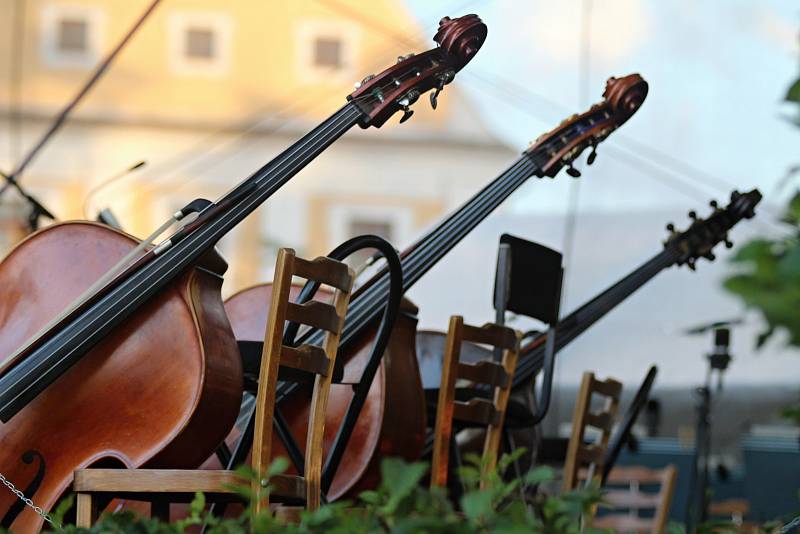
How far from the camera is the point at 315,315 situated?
258cm

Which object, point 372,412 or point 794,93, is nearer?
point 372,412

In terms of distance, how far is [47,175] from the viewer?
17.3 m

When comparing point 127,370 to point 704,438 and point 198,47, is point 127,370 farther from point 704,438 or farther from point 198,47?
point 198,47

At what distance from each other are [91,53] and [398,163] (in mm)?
3897

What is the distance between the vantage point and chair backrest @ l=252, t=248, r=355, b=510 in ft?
8.03

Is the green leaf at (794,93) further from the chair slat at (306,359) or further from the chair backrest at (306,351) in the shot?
the chair slat at (306,359)

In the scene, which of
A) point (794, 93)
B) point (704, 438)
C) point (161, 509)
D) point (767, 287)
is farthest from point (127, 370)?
point (767, 287)

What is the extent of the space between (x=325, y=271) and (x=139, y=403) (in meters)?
0.38

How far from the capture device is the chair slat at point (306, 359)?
251cm

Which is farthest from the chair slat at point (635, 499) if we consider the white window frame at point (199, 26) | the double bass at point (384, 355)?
the white window frame at point (199, 26)

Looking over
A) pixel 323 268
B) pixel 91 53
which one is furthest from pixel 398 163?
pixel 323 268

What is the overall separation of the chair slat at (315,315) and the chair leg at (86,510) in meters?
0.44

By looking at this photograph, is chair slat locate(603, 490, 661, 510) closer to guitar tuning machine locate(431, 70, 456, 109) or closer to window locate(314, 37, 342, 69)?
guitar tuning machine locate(431, 70, 456, 109)

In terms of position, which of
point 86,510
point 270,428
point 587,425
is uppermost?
point 587,425
